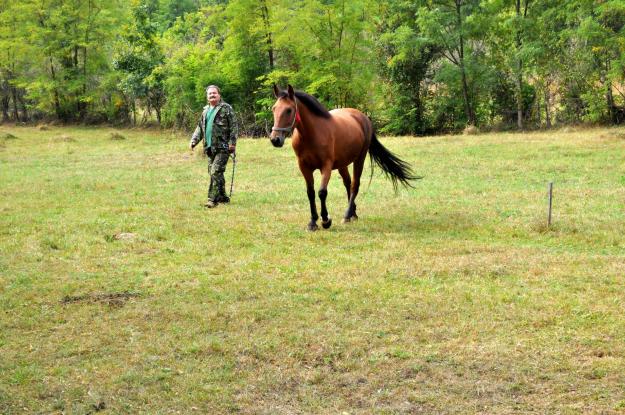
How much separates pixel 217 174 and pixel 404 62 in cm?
1702

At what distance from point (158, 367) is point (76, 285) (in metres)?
2.48

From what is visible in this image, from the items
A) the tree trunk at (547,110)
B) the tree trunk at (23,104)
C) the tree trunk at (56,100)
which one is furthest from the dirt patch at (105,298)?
the tree trunk at (23,104)

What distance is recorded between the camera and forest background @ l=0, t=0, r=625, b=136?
23656 millimetres

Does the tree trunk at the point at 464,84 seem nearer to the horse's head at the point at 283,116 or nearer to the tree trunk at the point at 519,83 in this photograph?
the tree trunk at the point at 519,83

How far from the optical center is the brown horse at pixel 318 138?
30.3ft

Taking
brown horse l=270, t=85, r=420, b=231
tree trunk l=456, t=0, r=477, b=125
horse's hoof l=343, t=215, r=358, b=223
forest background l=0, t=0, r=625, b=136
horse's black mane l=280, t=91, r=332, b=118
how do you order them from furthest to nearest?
tree trunk l=456, t=0, r=477, b=125
forest background l=0, t=0, r=625, b=136
horse's hoof l=343, t=215, r=358, b=223
horse's black mane l=280, t=91, r=332, b=118
brown horse l=270, t=85, r=420, b=231

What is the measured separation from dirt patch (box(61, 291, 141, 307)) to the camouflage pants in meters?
5.21

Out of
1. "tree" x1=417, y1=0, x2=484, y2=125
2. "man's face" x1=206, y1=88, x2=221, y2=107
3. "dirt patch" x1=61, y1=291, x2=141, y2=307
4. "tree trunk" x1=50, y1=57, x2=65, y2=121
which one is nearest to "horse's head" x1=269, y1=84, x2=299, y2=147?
"man's face" x1=206, y1=88, x2=221, y2=107

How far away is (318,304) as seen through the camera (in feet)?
21.0

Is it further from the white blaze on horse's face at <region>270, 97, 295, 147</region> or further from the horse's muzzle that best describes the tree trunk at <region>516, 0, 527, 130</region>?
the horse's muzzle

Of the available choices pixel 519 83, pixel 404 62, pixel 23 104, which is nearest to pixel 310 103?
pixel 519 83

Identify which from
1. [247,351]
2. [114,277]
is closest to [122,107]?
[114,277]

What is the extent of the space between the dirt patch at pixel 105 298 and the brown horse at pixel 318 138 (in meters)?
3.17

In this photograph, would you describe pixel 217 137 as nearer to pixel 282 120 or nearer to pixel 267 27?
pixel 282 120
